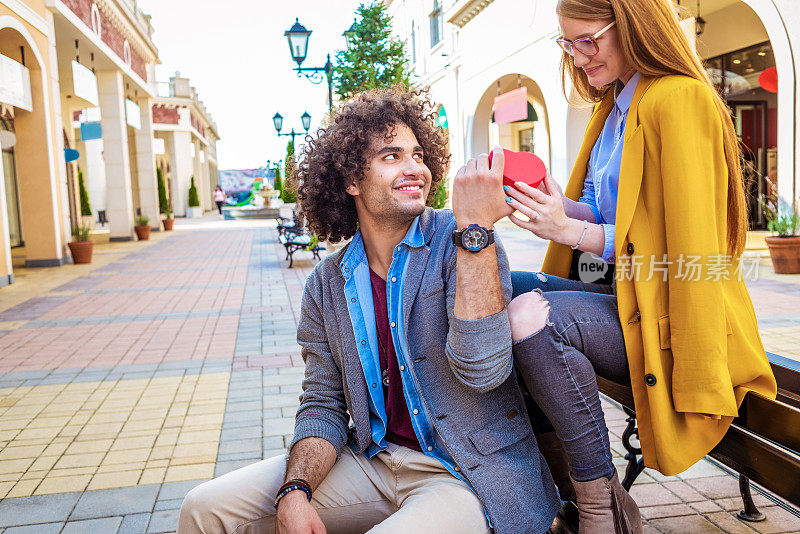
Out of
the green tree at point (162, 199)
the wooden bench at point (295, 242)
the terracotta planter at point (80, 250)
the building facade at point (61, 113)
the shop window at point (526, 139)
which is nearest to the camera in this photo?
the building facade at point (61, 113)

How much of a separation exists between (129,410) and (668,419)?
3982 millimetres

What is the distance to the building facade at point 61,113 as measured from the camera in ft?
44.3

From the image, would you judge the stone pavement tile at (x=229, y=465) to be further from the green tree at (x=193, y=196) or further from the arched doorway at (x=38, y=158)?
the green tree at (x=193, y=196)

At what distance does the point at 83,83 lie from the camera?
17422 mm

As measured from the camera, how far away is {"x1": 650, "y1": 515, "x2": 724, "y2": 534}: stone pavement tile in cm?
279

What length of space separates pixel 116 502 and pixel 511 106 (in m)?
15.8

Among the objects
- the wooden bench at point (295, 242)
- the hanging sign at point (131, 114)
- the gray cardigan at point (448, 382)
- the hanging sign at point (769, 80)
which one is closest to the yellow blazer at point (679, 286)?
the gray cardigan at point (448, 382)

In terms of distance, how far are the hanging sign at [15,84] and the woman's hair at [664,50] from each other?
12.7m

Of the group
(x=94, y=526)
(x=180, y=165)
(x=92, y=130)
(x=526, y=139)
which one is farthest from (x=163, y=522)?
(x=180, y=165)

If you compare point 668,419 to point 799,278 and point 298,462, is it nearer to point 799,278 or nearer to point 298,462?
point 298,462

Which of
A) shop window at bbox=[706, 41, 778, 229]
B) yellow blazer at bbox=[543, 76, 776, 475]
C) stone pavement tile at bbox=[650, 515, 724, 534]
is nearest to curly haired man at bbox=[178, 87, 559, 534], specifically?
yellow blazer at bbox=[543, 76, 776, 475]

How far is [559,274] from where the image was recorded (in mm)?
2266

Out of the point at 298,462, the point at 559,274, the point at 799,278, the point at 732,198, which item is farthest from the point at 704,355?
the point at 799,278

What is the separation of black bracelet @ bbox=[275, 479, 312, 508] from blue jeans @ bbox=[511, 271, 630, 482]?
24.8 inches
